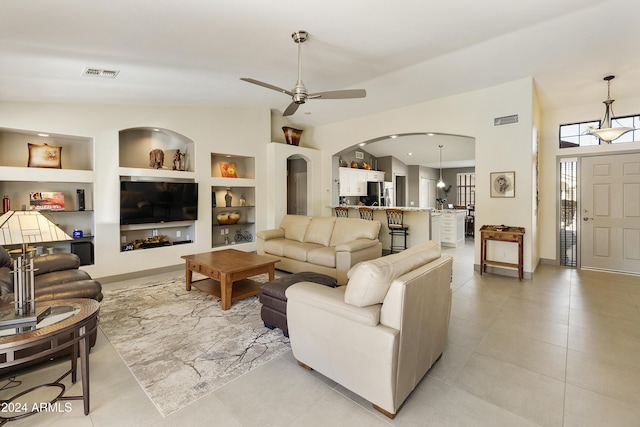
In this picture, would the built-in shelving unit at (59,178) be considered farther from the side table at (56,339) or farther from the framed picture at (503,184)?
the framed picture at (503,184)

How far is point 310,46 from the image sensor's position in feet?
12.0

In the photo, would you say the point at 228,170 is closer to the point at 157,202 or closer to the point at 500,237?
the point at 157,202

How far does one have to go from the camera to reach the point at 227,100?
544 centimetres

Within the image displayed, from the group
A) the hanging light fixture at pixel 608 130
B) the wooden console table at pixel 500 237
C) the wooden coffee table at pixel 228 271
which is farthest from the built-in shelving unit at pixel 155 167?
the hanging light fixture at pixel 608 130

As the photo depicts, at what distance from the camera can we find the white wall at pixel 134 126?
4.16 metres

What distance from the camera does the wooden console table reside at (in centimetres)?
464

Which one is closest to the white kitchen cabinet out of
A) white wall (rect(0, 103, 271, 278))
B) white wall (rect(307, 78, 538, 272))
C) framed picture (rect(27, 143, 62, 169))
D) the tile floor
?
white wall (rect(307, 78, 538, 272))

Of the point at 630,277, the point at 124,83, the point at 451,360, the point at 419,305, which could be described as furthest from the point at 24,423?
the point at 630,277

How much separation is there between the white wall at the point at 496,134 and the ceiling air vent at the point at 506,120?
0.17ft

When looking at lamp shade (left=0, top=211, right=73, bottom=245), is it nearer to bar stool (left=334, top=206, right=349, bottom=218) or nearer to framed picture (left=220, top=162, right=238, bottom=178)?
framed picture (left=220, top=162, right=238, bottom=178)

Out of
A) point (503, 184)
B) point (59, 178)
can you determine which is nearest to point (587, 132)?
point (503, 184)

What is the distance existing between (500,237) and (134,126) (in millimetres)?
6152

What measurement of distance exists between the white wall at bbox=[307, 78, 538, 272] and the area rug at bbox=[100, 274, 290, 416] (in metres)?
4.12

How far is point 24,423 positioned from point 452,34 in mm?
5012
